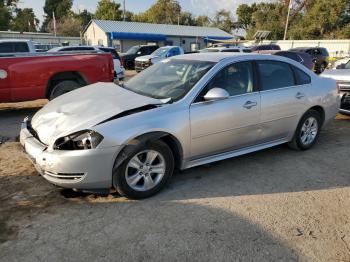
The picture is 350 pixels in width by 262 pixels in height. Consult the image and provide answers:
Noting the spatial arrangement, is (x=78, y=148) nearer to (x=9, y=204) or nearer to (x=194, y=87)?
(x=9, y=204)

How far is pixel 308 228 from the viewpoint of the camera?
3.48 m

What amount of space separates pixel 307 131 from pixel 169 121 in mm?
2856

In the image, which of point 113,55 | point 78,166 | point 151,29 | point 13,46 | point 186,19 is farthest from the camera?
point 186,19

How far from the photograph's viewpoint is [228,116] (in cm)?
448

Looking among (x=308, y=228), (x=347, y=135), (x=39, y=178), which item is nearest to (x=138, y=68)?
(x=347, y=135)

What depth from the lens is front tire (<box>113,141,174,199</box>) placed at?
3.79m

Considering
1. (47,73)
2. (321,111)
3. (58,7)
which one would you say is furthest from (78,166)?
(58,7)

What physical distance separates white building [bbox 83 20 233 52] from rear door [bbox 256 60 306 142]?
38215 mm

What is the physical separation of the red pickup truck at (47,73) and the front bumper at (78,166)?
4.59 meters

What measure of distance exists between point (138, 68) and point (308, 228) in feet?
63.8

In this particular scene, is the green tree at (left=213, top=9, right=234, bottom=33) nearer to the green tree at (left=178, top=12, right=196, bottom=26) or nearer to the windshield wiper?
the green tree at (left=178, top=12, right=196, bottom=26)

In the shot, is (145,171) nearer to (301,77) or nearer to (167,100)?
(167,100)

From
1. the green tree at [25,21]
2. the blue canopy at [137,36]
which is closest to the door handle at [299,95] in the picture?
the blue canopy at [137,36]

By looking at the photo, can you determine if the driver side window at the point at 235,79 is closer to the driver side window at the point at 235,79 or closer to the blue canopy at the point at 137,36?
the driver side window at the point at 235,79
